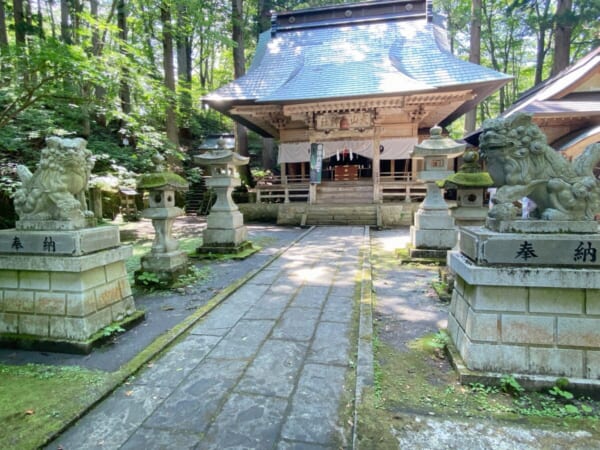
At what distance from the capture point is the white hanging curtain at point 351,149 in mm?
13125

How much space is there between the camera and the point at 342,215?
11758mm

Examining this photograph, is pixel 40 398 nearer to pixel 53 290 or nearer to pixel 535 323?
pixel 53 290

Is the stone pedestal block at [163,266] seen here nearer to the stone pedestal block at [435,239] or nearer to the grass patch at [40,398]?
the grass patch at [40,398]

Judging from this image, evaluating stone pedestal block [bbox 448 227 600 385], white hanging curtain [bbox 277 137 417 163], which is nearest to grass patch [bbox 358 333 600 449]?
stone pedestal block [bbox 448 227 600 385]

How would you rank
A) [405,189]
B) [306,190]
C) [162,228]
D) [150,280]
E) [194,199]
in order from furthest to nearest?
[194,199], [306,190], [405,189], [162,228], [150,280]

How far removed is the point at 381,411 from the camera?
210 cm

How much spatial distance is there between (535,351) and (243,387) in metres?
2.16

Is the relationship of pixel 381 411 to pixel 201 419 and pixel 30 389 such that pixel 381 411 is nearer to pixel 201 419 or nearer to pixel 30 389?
pixel 201 419

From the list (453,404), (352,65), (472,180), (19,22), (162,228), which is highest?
(19,22)

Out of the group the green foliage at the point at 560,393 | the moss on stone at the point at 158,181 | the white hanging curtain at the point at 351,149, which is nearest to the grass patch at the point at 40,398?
the moss on stone at the point at 158,181

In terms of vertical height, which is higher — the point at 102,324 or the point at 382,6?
the point at 382,6

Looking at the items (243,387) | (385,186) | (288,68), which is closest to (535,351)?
(243,387)

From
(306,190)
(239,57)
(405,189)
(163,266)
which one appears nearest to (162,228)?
(163,266)

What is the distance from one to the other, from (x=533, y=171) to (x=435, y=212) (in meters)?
3.87
